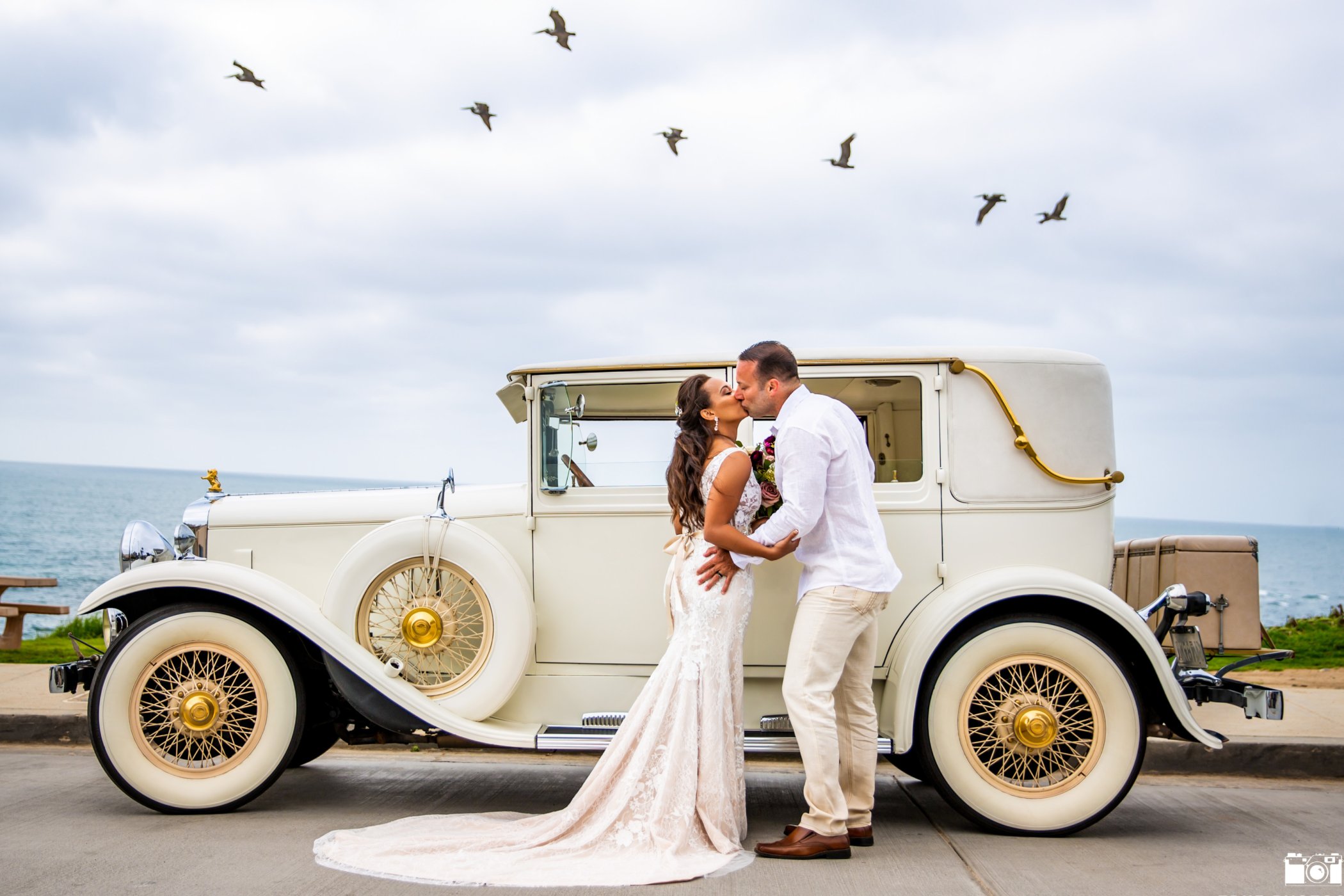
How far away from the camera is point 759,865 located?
388cm

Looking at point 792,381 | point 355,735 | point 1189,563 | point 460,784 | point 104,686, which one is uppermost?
point 792,381

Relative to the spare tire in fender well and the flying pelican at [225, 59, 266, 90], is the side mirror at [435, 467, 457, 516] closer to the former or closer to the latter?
the spare tire in fender well

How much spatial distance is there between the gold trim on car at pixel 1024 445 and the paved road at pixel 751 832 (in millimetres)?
1567

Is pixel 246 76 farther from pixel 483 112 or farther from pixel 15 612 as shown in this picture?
pixel 15 612

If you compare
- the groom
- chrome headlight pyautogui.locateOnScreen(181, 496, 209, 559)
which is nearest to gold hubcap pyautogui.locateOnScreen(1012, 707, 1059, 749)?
the groom

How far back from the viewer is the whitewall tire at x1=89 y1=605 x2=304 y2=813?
179 inches

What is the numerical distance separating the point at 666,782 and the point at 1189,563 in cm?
266

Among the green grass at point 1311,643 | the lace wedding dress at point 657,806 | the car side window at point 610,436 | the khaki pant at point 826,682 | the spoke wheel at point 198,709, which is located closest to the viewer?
the lace wedding dress at point 657,806

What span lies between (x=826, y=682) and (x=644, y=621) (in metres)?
1.06

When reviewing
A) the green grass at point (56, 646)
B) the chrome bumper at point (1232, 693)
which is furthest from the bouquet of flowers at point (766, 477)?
the green grass at point (56, 646)

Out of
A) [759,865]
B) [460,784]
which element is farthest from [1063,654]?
[460,784]

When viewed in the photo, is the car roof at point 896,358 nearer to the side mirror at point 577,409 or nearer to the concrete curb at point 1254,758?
the side mirror at point 577,409

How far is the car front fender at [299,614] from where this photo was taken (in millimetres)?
4469

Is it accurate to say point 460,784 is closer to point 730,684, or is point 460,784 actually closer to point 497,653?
point 497,653
